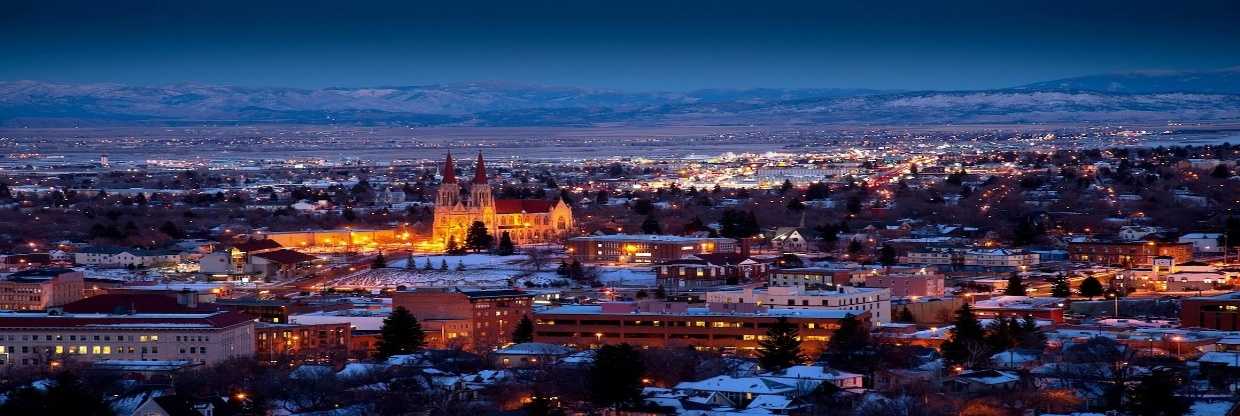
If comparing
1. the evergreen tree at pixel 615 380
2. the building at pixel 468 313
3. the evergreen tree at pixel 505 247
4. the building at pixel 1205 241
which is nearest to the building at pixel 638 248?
the evergreen tree at pixel 505 247

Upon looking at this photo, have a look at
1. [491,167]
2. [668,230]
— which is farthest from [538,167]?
[668,230]

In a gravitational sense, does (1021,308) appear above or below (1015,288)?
below

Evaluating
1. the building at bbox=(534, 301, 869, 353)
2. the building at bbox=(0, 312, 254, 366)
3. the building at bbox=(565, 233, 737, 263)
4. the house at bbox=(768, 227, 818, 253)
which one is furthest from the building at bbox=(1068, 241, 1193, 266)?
the building at bbox=(0, 312, 254, 366)

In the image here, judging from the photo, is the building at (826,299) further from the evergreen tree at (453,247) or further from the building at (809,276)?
the evergreen tree at (453,247)

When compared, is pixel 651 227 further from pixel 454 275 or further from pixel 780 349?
pixel 780 349

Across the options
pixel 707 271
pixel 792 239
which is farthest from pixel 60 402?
pixel 792 239

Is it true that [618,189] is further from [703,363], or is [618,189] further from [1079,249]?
[703,363]

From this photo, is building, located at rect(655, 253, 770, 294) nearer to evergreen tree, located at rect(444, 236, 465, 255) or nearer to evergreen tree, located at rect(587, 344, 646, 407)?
evergreen tree, located at rect(444, 236, 465, 255)
